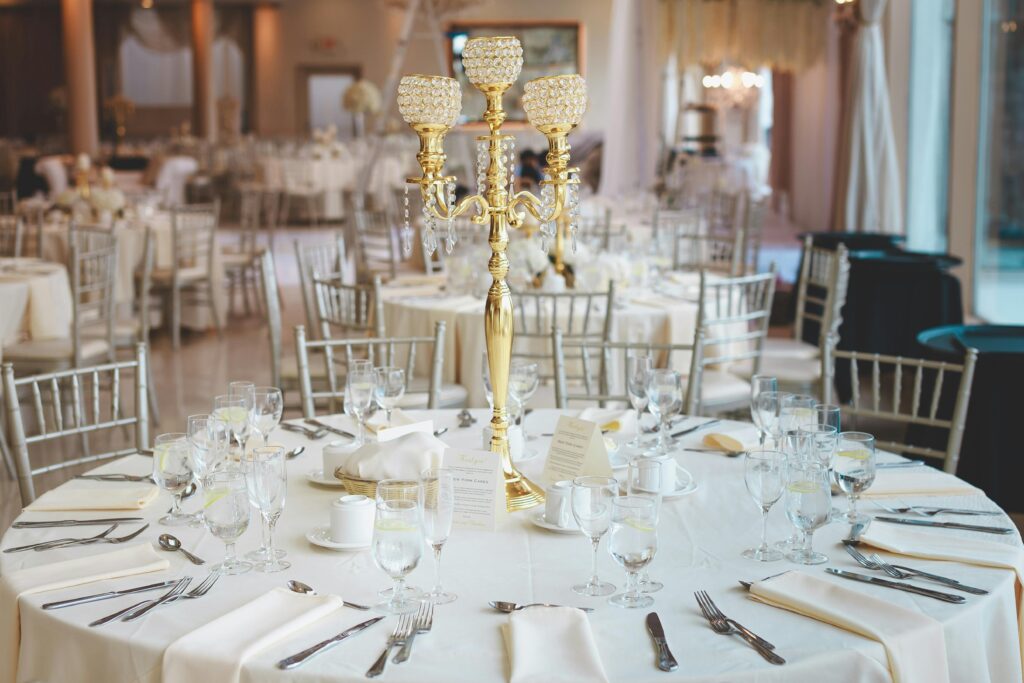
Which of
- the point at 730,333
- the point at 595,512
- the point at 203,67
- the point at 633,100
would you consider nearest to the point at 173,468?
the point at 595,512

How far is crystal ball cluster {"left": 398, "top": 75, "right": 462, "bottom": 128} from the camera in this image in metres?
2.11

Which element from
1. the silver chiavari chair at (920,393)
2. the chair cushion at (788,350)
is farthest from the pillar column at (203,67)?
the silver chiavari chair at (920,393)

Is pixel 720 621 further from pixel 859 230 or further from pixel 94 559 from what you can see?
pixel 859 230

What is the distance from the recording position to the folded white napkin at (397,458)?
221 centimetres

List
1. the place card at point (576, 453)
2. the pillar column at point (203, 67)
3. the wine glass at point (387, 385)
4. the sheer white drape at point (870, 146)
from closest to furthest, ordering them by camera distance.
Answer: the place card at point (576, 453) < the wine glass at point (387, 385) < the sheer white drape at point (870, 146) < the pillar column at point (203, 67)

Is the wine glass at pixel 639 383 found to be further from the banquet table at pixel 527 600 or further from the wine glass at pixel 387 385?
the wine glass at pixel 387 385

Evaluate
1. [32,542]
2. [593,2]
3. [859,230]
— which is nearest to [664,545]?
[32,542]

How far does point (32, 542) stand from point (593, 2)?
18.6 meters

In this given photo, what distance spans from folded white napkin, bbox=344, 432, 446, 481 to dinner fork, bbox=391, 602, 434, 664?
43 centimetres

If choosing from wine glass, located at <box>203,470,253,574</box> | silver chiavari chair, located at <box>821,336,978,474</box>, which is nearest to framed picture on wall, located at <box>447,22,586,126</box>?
silver chiavari chair, located at <box>821,336,978,474</box>

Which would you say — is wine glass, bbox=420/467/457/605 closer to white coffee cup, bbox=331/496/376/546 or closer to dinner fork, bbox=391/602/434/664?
dinner fork, bbox=391/602/434/664

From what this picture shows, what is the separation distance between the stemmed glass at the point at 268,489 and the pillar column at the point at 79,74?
14824 mm

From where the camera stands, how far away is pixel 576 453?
231 centimetres

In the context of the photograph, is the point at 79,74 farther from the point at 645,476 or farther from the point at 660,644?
the point at 660,644
